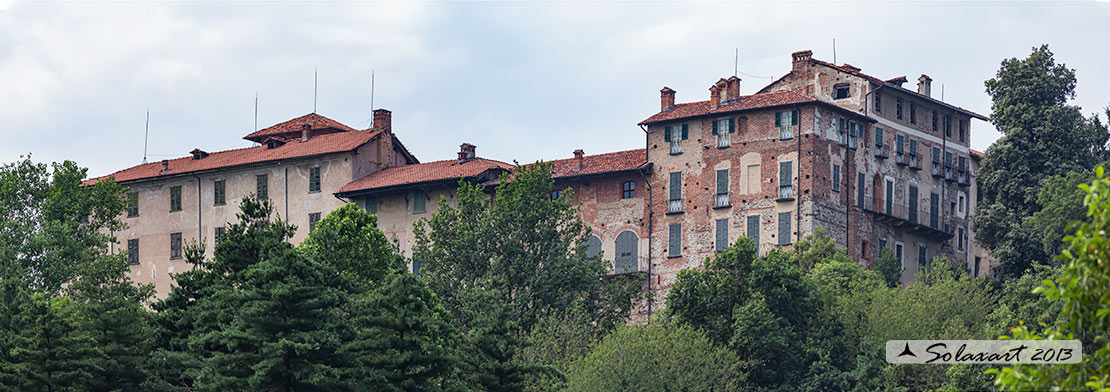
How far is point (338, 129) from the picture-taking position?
242ft

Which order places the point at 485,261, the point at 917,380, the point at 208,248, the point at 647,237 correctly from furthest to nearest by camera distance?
the point at 208,248 < the point at 647,237 < the point at 485,261 < the point at 917,380

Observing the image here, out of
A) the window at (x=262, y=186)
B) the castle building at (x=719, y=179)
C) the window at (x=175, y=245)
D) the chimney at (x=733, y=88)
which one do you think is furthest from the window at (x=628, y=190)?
the window at (x=175, y=245)

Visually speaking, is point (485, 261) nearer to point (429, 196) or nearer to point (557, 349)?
point (557, 349)

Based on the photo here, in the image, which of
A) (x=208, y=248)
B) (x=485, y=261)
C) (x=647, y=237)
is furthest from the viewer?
(x=208, y=248)

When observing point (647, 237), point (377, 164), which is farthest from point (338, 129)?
point (647, 237)

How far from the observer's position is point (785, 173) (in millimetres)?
61562

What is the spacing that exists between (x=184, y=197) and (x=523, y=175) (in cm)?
1922

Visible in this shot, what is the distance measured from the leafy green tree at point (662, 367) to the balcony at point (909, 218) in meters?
15.3

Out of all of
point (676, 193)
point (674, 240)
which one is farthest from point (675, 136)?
point (674, 240)

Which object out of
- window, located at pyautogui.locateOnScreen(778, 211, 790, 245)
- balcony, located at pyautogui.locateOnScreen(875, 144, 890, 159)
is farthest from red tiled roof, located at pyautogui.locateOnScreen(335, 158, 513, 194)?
balcony, located at pyautogui.locateOnScreen(875, 144, 890, 159)

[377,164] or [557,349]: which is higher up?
[377,164]

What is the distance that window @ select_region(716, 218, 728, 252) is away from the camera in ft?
204

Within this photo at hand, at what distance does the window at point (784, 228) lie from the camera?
6106 centimetres

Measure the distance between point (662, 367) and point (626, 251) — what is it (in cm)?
1417
